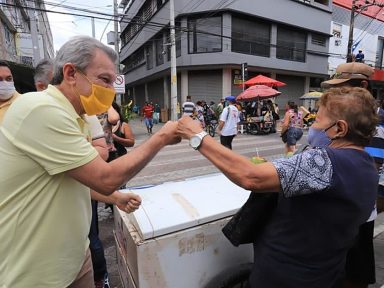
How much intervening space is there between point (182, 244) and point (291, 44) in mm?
24584

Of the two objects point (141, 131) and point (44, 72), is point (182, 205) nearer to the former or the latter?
point (44, 72)

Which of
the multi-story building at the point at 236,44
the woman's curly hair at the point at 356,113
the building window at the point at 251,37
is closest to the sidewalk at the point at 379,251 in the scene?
the woman's curly hair at the point at 356,113

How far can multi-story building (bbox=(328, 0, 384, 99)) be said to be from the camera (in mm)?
27094

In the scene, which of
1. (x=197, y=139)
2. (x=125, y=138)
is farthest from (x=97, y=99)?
(x=125, y=138)

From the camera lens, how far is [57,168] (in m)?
1.16

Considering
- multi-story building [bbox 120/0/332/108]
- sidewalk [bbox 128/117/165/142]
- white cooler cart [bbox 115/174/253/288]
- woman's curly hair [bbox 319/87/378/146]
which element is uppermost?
multi-story building [bbox 120/0/332/108]

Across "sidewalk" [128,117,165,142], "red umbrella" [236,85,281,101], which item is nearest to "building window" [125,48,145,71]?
"sidewalk" [128,117,165,142]

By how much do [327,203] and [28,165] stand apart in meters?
1.22

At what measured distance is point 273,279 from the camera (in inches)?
56.5

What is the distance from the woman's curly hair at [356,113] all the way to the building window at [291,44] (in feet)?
73.8

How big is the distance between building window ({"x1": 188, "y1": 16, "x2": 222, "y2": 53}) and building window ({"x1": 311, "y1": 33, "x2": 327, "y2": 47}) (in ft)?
31.7

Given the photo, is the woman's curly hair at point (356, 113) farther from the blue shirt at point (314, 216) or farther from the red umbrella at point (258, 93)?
the red umbrella at point (258, 93)

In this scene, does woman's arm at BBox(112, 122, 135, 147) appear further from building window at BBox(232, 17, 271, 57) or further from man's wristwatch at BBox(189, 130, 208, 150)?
building window at BBox(232, 17, 271, 57)

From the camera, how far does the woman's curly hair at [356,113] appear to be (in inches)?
53.6
